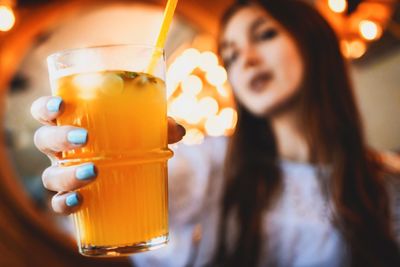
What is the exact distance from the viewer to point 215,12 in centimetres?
315

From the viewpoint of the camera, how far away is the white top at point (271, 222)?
2.08 meters

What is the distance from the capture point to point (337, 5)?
9.12ft

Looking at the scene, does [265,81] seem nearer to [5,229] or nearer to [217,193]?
[217,193]

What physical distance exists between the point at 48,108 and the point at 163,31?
241 millimetres

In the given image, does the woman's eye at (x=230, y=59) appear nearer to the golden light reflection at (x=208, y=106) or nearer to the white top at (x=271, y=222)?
the white top at (x=271, y=222)

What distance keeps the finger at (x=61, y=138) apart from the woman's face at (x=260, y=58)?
4.47 ft

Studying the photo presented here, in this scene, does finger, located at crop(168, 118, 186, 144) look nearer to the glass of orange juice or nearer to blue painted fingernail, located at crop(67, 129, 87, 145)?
the glass of orange juice

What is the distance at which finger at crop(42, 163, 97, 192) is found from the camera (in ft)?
2.60

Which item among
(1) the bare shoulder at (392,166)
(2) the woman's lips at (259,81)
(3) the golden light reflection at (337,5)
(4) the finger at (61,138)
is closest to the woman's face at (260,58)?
(2) the woman's lips at (259,81)

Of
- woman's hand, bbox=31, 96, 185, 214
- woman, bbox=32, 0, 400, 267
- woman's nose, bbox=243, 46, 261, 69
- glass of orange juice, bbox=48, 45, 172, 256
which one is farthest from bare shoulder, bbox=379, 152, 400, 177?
woman's hand, bbox=31, 96, 185, 214

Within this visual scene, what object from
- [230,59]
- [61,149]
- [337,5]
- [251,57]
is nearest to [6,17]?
[230,59]

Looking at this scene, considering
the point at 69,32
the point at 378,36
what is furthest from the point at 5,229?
the point at 378,36

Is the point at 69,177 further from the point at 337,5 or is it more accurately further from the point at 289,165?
the point at 337,5

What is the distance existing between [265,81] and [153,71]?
128cm
